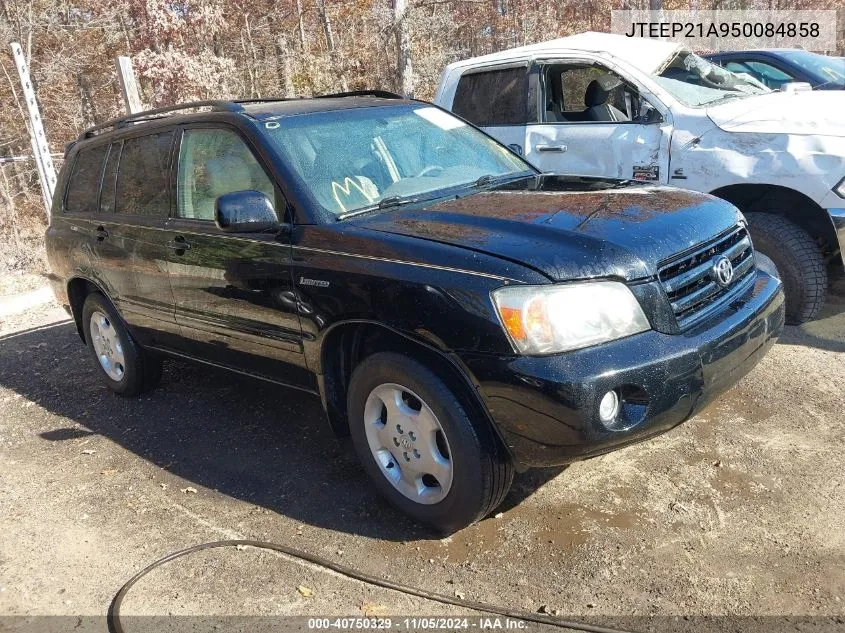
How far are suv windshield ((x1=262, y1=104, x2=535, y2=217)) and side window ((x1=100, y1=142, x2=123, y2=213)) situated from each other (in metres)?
1.63

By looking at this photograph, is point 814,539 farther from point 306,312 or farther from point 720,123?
point 720,123

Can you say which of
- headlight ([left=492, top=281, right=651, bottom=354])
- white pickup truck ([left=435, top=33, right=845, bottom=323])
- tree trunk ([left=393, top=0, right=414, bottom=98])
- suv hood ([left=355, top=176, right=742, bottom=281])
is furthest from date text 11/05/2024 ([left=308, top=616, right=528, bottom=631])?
tree trunk ([left=393, top=0, right=414, bottom=98])

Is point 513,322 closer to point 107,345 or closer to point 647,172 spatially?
point 647,172

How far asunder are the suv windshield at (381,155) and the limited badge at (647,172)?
159cm

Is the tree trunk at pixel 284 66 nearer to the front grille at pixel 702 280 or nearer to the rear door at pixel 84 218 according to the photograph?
the rear door at pixel 84 218

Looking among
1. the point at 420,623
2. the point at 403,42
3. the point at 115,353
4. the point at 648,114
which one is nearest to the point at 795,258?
the point at 648,114

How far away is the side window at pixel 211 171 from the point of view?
359 cm

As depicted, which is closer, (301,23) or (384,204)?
(384,204)

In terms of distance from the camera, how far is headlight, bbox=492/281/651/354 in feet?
8.46

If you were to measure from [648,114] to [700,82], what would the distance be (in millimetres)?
740

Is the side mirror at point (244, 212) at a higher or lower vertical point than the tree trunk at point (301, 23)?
lower

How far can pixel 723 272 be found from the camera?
3.08 metres

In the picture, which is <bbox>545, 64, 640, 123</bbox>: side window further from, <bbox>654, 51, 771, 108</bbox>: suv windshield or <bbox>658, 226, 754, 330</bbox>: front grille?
<bbox>658, 226, 754, 330</bbox>: front grille

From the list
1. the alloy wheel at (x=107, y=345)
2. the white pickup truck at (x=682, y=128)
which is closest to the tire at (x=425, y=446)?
the white pickup truck at (x=682, y=128)
